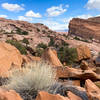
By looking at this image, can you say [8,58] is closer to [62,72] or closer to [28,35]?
[62,72]

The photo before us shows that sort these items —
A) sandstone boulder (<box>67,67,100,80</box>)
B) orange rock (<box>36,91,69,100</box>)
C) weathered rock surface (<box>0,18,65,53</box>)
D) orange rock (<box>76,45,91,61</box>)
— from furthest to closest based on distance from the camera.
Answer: weathered rock surface (<box>0,18,65,53</box>) < orange rock (<box>76,45,91,61</box>) < sandstone boulder (<box>67,67,100,80</box>) < orange rock (<box>36,91,69,100</box>)

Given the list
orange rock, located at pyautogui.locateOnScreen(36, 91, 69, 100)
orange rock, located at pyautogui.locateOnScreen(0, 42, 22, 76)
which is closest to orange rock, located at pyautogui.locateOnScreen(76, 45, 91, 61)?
orange rock, located at pyautogui.locateOnScreen(0, 42, 22, 76)

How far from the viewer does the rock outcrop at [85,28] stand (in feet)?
306

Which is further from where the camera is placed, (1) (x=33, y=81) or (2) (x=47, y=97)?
(1) (x=33, y=81)

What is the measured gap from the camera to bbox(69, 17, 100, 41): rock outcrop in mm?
93312

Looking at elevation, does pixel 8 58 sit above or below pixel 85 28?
below

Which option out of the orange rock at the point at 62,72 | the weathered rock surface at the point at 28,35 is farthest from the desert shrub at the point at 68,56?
the orange rock at the point at 62,72

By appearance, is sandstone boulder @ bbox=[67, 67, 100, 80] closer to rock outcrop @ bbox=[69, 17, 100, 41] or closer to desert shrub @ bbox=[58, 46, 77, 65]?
desert shrub @ bbox=[58, 46, 77, 65]

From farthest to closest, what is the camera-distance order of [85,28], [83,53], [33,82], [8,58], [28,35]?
[85,28], [28,35], [83,53], [8,58], [33,82]

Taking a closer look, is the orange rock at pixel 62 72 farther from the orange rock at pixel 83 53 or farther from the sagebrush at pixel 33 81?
the orange rock at pixel 83 53

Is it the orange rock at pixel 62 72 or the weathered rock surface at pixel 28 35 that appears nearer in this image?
the orange rock at pixel 62 72

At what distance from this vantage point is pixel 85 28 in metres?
98.2

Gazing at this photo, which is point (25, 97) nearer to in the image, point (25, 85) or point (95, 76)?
point (25, 85)

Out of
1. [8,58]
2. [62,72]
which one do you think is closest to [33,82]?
[62,72]
